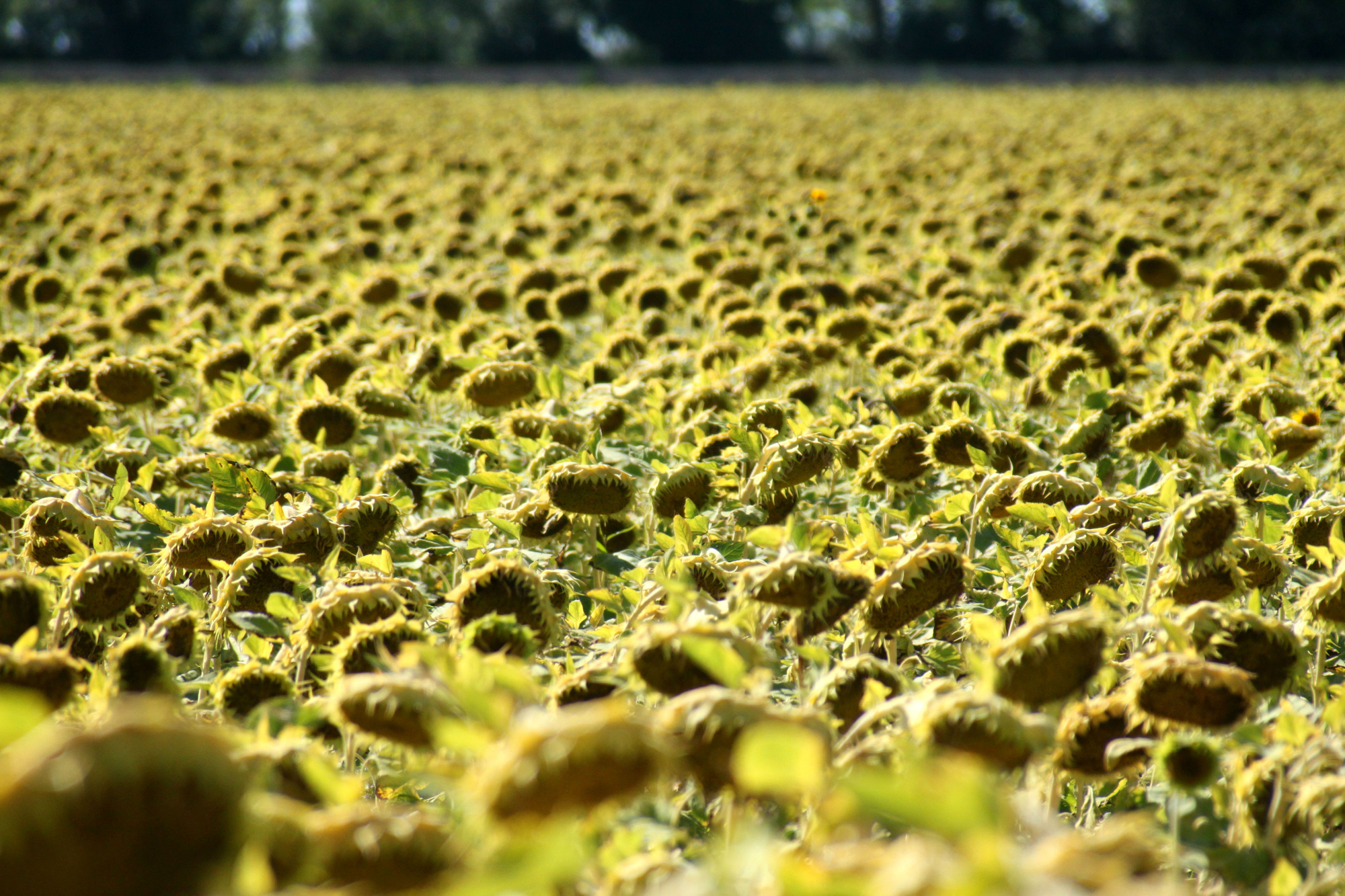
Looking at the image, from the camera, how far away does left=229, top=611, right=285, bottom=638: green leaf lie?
1885 mm

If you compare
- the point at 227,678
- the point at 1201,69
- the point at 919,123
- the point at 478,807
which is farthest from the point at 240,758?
the point at 1201,69

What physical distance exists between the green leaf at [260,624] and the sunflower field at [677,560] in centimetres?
1

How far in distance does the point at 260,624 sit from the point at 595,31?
6443 centimetres

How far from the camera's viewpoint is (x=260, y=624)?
191 cm

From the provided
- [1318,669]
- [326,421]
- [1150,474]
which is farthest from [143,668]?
[1150,474]

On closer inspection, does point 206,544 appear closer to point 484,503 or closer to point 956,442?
point 484,503

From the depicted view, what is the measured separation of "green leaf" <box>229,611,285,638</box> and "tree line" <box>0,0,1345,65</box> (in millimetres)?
55255

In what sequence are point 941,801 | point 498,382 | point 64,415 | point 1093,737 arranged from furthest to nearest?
Result: point 498,382, point 64,415, point 1093,737, point 941,801

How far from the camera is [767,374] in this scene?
3352mm

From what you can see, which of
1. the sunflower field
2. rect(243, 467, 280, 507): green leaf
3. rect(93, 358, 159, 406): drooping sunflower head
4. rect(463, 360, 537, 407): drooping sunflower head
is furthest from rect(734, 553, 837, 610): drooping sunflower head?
rect(93, 358, 159, 406): drooping sunflower head

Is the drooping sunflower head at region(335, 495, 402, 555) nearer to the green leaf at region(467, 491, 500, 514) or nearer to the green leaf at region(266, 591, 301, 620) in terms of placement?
the green leaf at region(467, 491, 500, 514)

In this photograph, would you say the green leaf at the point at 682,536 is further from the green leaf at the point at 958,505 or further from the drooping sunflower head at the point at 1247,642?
the drooping sunflower head at the point at 1247,642

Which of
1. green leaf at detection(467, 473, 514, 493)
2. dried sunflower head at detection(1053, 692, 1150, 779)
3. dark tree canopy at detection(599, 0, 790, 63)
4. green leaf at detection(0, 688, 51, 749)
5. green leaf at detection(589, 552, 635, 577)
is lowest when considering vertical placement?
green leaf at detection(589, 552, 635, 577)

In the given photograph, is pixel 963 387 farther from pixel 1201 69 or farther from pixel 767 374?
pixel 1201 69
